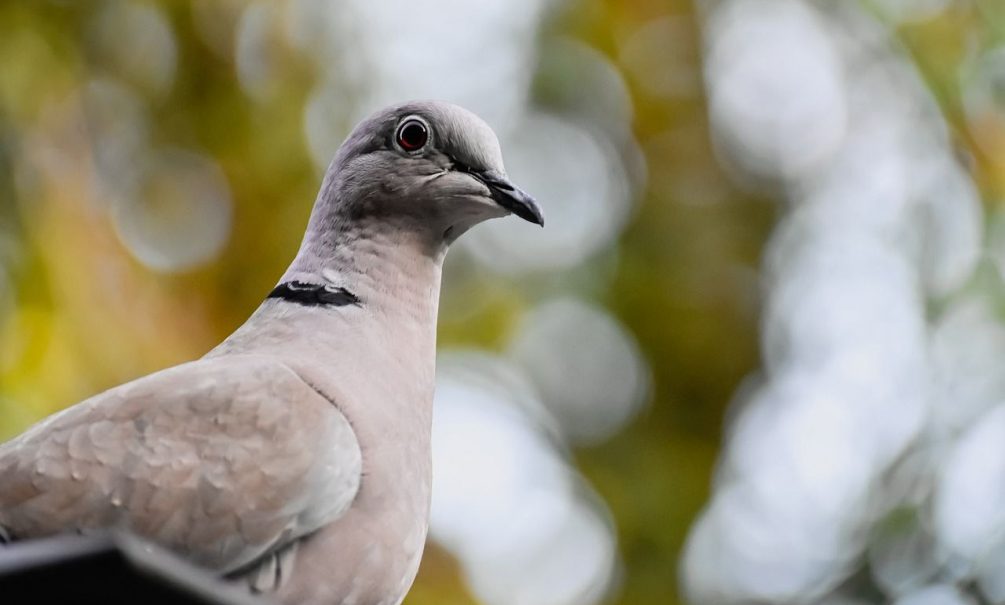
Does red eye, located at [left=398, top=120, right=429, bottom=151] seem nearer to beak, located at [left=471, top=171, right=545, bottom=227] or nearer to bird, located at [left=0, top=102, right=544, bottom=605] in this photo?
bird, located at [left=0, top=102, right=544, bottom=605]

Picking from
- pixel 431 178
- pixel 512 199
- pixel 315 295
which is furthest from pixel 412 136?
pixel 315 295

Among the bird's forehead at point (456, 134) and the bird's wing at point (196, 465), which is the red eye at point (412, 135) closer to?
the bird's forehead at point (456, 134)

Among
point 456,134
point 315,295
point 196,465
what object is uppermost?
point 456,134

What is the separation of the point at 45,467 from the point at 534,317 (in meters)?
7.14

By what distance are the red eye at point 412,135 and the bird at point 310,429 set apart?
0.7 inches

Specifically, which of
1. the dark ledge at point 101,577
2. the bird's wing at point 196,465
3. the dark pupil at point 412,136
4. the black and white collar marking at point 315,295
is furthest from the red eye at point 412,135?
the dark ledge at point 101,577

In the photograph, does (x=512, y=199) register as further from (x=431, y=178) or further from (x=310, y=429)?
(x=310, y=429)

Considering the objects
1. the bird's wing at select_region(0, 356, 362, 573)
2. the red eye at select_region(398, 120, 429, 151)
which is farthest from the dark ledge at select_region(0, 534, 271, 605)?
the red eye at select_region(398, 120, 429, 151)

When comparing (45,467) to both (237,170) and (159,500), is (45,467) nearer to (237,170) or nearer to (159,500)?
(159,500)

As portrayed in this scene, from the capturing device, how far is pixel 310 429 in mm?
2578

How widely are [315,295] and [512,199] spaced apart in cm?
45

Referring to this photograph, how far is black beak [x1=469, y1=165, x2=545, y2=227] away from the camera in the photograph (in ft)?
9.96

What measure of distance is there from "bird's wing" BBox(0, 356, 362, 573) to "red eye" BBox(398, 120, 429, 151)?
2.17 feet

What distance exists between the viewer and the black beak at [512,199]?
3.04 m
